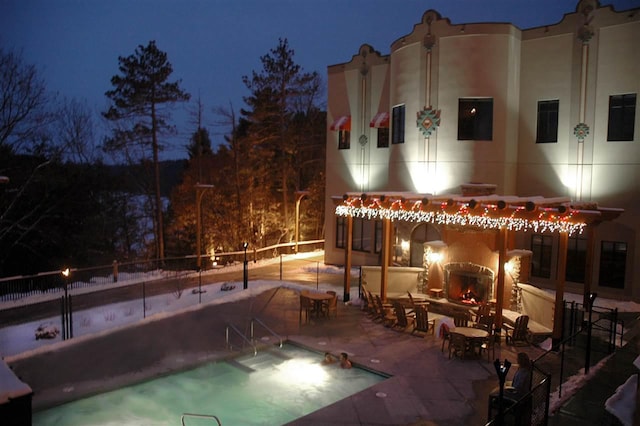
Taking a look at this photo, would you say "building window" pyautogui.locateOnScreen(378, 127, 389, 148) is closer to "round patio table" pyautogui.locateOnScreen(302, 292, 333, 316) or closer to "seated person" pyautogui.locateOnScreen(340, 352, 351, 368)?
"round patio table" pyautogui.locateOnScreen(302, 292, 333, 316)

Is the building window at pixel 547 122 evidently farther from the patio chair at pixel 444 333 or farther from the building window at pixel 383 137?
the patio chair at pixel 444 333

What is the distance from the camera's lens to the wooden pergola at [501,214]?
13.7 meters

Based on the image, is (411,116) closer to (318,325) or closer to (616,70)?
(616,70)

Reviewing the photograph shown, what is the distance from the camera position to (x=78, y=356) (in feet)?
45.2

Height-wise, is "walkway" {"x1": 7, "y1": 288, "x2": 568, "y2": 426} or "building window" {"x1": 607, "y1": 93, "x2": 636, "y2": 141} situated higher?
"building window" {"x1": 607, "y1": 93, "x2": 636, "y2": 141}

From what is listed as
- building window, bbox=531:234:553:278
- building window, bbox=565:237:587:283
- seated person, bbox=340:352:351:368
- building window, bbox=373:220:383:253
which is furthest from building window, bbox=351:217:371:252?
seated person, bbox=340:352:351:368

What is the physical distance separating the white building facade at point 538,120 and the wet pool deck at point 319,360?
6974 millimetres

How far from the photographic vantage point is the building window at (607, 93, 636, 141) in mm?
18250

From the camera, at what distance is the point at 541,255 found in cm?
2045

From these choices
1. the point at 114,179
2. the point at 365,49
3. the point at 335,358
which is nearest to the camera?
the point at 335,358

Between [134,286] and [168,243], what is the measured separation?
16.7 m

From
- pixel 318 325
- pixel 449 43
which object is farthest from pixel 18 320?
pixel 449 43

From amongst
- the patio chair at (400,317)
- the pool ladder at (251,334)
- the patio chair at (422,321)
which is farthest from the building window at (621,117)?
the pool ladder at (251,334)

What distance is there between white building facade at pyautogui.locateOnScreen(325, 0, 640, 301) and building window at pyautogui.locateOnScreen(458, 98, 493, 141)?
0.04 m
